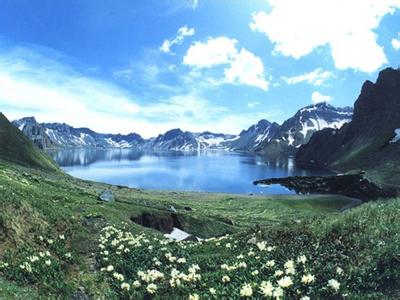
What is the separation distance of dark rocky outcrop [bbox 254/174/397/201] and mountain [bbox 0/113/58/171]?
315 ft

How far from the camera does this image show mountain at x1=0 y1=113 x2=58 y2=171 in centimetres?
15795

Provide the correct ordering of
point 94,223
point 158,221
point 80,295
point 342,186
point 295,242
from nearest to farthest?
point 80,295 → point 295,242 → point 94,223 → point 158,221 → point 342,186

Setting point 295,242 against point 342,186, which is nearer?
point 295,242

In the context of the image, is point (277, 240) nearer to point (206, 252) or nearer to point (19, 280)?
point (206, 252)

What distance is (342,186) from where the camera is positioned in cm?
16862

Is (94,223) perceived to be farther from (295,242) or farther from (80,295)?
(295,242)

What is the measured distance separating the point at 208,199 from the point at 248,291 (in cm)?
12207

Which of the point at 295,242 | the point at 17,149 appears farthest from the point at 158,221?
the point at 17,149

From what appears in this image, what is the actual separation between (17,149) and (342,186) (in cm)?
13013

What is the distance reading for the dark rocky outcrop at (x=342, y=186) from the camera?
150 m

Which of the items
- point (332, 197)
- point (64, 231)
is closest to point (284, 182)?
point (332, 197)

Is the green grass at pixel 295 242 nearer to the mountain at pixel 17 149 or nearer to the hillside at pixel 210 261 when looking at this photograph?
the hillside at pixel 210 261

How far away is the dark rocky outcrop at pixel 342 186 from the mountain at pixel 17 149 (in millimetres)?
95875

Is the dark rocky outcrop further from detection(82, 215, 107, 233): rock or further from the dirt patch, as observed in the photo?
detection(82, 215, 107, 233): rock
